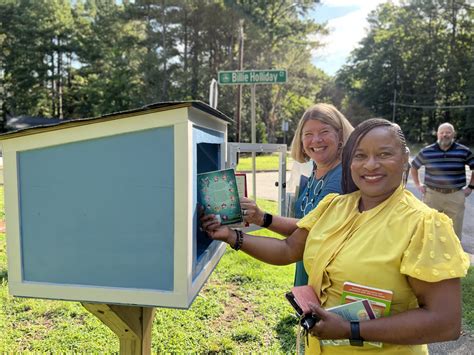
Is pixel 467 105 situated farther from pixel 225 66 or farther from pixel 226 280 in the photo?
pixel 226 280

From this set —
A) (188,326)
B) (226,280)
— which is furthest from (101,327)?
(226,280)

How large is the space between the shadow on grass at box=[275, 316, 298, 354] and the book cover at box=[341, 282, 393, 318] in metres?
1.92

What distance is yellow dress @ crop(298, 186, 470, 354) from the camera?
40.1 inches

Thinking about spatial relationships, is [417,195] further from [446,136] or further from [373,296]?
[373,296]

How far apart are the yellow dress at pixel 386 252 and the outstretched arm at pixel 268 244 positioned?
23 centimetres

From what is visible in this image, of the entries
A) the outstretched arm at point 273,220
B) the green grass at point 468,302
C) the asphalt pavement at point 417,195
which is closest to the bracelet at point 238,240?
the outstretched arm at point 273,220

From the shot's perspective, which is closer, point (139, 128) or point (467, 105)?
point (139, 128)

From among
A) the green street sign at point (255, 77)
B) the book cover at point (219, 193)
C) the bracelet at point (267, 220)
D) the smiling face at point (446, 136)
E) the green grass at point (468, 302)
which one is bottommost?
the green grass at point (468, 302)

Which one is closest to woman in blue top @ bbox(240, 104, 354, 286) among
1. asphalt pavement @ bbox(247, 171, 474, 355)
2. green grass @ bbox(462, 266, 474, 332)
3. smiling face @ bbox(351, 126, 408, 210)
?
smiling face @ bbox(351, 126, 408, 210)

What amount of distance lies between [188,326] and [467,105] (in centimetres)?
3979

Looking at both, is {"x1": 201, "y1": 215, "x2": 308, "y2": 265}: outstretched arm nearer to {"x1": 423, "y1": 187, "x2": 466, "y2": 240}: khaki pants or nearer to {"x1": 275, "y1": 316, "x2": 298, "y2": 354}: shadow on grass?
{"x1": 275, "y1": 316, "x2": 298, "y2": 354}: shadow on grass

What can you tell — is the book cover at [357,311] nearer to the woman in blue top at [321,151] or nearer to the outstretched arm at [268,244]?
the outstretched arm at [268,244]

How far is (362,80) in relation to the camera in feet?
149

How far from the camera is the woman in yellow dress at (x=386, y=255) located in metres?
1.02
